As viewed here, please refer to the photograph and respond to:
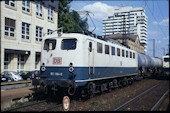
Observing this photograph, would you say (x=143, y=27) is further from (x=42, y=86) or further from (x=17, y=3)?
(x=42, y=86)

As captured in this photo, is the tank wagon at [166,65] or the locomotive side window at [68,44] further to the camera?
the tank wagon at [166,65]

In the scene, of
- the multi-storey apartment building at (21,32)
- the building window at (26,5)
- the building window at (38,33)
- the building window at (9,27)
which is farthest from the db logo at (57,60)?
the building window at (38,33)

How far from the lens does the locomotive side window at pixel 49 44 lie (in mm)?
10359

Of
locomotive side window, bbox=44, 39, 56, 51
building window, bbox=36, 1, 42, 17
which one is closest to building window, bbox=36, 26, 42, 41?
building window, bbox=36, 1, 42, 17

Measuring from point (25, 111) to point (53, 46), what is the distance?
375cm

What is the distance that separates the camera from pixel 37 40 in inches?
1113

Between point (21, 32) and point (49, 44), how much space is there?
16.4 m

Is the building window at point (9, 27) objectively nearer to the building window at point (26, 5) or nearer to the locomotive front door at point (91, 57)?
the building window at point (26, 5)

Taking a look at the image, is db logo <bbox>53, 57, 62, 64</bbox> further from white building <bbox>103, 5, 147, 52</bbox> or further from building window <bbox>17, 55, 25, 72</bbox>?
white building <bbox>103, 5, 147, 52</bbox>

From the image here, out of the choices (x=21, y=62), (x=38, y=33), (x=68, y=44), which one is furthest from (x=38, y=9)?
(x=68, y=44)

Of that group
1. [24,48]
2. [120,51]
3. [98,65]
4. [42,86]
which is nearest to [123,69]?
[120,51]

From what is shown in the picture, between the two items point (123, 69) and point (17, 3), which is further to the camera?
point (17, 3)

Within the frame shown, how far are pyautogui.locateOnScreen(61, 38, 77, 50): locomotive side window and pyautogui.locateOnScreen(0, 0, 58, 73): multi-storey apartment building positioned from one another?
13.9 m

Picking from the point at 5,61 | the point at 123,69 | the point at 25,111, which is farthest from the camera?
the point at 5,61
